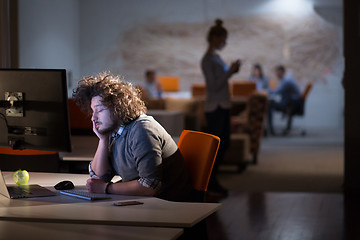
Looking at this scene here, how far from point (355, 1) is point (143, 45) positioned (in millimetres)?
7840

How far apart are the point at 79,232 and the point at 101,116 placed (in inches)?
A: 31.1

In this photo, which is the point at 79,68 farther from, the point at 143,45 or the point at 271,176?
the point at 271,176

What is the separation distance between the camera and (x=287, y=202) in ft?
19.4

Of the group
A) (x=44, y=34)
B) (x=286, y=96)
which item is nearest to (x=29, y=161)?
(x=44, y=34)

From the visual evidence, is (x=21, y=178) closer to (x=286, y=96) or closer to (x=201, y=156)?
(x=201, y=156)

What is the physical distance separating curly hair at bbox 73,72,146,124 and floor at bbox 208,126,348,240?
2.05m

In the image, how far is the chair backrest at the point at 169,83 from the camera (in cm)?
1359

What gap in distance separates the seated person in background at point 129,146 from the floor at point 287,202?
186 cm

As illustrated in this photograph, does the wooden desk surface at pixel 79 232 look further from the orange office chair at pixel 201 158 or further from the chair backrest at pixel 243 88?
the chair backrest at pixel 243 88

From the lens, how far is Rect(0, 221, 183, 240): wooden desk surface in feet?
6.41

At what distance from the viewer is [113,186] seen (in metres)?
2.66

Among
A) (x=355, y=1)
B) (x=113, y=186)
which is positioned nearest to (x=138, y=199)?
(x=113, y=186)

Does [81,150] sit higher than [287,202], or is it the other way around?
[81,150]

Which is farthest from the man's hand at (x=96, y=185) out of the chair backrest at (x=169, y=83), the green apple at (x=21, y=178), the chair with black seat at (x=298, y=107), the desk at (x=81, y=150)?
the chair backrest at (x=169, y=83)
